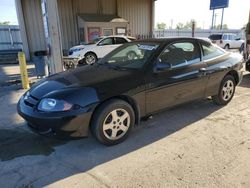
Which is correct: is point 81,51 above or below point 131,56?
below

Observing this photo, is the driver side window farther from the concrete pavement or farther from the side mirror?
the side mirror

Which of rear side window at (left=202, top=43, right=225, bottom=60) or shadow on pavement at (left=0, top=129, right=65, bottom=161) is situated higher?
rear side window at (left=202, top=43, right=225, bottom=60)

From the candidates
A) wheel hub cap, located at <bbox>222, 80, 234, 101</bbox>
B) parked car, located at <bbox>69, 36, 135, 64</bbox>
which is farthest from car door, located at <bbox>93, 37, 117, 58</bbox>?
wheel hub cap, located at <bbox>222, 80, 234, 101</bbox>

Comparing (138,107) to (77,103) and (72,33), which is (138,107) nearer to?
(77,103)

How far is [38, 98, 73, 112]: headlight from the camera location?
9.89 ft

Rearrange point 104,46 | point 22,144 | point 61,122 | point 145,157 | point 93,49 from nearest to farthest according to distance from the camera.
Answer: point 61,122
point 145,157
point 22,144
point 93,49
point 104,46

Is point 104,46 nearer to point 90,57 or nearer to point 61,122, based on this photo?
point 90,57

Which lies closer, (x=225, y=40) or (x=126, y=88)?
(x=126, y=88)

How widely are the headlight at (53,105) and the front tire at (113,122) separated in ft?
1.37

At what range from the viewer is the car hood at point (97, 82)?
10.8 ft

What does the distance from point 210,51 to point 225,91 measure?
96 cm

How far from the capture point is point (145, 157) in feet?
10.4

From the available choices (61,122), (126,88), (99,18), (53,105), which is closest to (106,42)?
(99,18)

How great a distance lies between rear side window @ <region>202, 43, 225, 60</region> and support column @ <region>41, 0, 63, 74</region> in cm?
394
